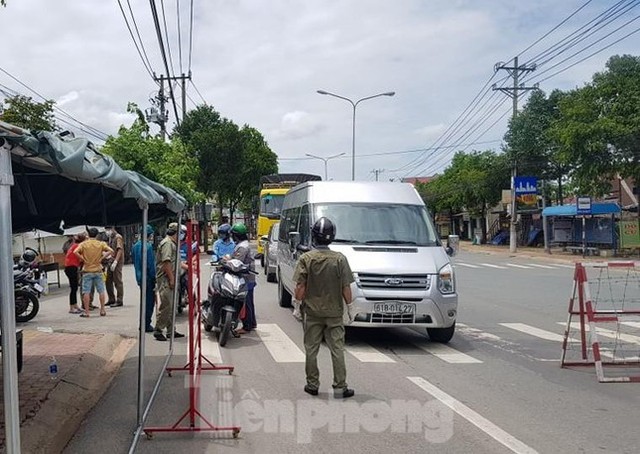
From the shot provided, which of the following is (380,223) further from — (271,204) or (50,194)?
(271,204)

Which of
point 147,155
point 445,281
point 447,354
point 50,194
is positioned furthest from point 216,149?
point 50,194

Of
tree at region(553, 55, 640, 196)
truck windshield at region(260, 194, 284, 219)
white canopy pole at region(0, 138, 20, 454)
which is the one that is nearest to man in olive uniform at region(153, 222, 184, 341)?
white canopy pole at region(0, 138, 20, 454)

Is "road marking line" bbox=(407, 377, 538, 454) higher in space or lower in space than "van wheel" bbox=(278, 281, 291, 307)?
lower

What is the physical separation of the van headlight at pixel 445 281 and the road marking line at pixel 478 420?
2.19 meters

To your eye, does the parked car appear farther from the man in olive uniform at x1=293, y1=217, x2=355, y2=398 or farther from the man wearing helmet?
the man in olive uniform at x1=293, y1=217, x2=355, y2=398

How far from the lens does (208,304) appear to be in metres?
10.3

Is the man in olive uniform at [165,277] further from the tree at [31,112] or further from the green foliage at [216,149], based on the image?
the green foliage at [216,149]

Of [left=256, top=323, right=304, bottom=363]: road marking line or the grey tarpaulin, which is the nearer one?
the grey tarpaulin

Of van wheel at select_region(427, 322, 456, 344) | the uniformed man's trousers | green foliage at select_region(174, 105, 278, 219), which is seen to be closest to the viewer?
the uniformed man's trousers

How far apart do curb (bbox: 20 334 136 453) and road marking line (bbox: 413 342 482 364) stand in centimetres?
421

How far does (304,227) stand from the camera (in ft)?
37.0

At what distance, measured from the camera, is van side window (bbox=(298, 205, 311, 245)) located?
1088cm

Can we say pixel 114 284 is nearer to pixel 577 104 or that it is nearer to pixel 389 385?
pixel 389 385

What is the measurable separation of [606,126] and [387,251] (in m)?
23.3
